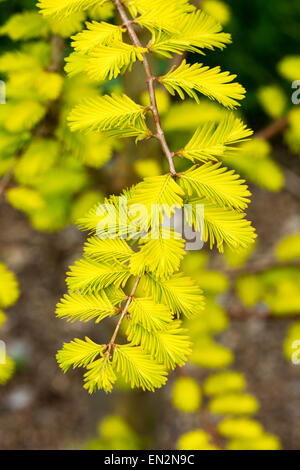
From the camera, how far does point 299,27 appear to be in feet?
8.20

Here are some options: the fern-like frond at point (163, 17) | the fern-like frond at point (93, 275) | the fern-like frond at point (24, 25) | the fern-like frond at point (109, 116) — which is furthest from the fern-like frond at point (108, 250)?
the fern-like frond at point (24, 25)

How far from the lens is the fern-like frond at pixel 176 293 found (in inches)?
16.6

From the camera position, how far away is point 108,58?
415 mm

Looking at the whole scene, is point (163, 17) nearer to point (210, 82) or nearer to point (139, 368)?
point (210, 82)

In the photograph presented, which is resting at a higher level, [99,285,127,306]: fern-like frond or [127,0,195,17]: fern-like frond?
[127,0,195,17]: fern-like frond

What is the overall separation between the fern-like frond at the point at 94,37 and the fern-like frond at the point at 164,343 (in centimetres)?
27

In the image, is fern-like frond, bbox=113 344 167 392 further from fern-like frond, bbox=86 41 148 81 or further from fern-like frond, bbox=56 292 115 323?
fern-like frond, bbox=86 41 148 81

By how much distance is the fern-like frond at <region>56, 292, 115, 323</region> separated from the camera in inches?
16.8

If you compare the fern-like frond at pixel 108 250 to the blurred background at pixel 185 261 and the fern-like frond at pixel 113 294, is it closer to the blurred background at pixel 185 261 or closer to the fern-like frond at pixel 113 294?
the fern-like frond at pixel 113 294

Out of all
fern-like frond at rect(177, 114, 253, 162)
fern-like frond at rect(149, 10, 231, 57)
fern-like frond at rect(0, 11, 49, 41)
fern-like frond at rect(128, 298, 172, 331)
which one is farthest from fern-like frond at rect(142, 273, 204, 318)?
fern-like frond at rect(0, 11, 49, 41)

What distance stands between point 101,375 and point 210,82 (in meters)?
0.30

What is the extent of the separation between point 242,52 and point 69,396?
216 centimetres

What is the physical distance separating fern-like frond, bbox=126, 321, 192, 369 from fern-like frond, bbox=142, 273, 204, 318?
0.02m
